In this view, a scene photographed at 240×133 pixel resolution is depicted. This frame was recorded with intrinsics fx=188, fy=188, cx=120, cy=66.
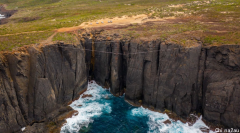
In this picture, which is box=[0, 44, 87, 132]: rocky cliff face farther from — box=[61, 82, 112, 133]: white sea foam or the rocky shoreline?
box=[61, 82, 112, 133]: white sea foam

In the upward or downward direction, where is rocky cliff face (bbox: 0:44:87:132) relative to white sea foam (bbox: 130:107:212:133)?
upward

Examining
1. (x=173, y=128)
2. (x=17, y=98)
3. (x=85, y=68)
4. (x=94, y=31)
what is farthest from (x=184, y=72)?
(x=17, y=98)

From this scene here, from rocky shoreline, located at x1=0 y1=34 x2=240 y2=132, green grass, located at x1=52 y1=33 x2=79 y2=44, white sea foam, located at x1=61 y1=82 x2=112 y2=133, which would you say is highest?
green grass, located at x1=52 y1=33 x2=79 y2=44

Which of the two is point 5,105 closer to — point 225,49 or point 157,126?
point 157,126

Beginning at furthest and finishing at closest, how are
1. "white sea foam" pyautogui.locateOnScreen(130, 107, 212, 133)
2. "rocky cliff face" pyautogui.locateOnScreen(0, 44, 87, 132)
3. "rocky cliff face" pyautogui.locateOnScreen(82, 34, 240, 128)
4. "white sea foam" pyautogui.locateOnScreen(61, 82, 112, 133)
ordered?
"white sea foam" pyautogui.locateOnScreen(61, 82, 112, 133), "white sea foam" pyautogui.locateOnScreen(130, 107, 212, 133), "rocky cliff face" pyautogui.locateOnScreen(82, 34, 240, 128), "rocky cliff face" pyautogui.locateOnScreen(0, 44, 87, 132)

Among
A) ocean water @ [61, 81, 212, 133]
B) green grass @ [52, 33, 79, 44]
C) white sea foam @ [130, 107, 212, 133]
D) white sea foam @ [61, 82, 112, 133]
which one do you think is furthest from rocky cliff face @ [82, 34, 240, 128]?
green grass @ [52, 33, 79, 44]

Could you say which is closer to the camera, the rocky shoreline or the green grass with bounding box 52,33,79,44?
the rocky shoreline

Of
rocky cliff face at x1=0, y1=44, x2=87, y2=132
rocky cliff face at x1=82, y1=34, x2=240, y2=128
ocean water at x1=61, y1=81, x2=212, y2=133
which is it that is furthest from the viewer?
ocean water at x1=61, y1=81, x2=212, y2=133

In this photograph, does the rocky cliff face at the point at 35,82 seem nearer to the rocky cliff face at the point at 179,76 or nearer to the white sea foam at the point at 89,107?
the white sea foam at the point at 89,107

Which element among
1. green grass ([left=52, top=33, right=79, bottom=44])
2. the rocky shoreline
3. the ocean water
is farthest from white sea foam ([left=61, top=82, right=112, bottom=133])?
green grass ([left=52, top=33, right=79, bottom=44])
